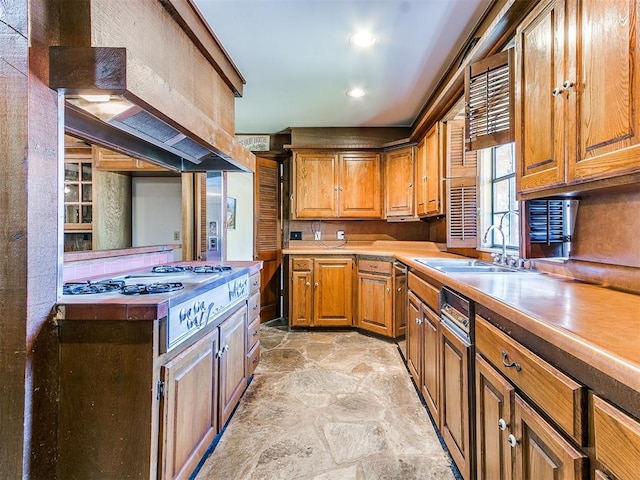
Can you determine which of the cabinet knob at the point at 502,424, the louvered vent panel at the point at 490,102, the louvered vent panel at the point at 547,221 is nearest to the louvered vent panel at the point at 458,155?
the louvered vent panel at the point at 490,102

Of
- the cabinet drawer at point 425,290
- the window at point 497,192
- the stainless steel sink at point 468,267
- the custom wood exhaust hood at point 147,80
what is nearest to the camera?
the custom wood exhaust hood at point 147,80

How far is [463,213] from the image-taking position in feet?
9.11

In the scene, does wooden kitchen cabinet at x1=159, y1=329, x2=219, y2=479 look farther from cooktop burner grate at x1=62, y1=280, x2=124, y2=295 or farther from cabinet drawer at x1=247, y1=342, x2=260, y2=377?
cabinet drawer at x1=247, y1=342, x2=260, y2=377

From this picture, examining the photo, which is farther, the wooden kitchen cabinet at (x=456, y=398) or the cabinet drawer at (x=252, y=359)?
the cabinet drawer at (x=252, y=359)

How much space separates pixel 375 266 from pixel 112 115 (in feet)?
9.04

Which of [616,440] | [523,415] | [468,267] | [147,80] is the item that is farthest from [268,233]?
[616,440]

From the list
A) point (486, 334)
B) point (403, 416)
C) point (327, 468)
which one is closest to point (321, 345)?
point (403, 416)

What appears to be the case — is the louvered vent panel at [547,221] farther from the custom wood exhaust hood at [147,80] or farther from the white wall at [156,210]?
the white wall at [156,210]

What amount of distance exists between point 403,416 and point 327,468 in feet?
2.19

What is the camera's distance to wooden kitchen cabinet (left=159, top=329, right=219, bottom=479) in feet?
3.95

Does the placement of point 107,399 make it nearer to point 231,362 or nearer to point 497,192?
point 231,362

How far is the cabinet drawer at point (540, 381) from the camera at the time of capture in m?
0.74

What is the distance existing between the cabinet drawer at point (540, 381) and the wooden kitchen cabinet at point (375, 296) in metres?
2.16

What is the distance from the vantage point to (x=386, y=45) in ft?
7.69
